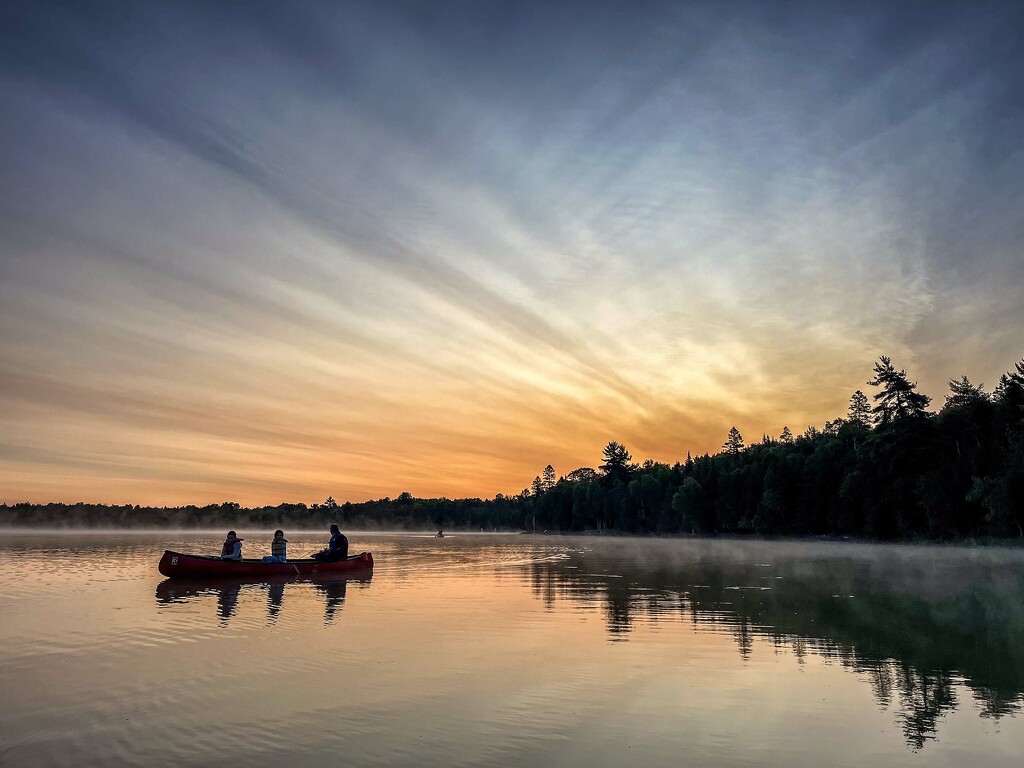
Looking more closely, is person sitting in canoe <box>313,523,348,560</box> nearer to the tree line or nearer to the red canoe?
the red canoe

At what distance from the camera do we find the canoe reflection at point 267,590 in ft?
85.1

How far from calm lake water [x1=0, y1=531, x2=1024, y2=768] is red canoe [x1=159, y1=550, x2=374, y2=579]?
6.92 meters

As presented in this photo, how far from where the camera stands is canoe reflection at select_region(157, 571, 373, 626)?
1021 inches

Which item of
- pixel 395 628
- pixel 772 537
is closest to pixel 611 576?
pixel 395 628

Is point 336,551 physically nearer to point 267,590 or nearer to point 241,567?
point 241,567

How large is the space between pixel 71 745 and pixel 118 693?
10.5ft

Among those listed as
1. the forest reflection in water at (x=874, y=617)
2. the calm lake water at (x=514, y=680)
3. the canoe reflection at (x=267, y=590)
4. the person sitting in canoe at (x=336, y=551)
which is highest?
the person sitting in canoe at (x=336, y=551)

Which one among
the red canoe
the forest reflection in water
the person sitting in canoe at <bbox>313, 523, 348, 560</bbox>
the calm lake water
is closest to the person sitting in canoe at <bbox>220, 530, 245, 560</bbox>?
the red canoe

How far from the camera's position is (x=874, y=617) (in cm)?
Answer: 2312

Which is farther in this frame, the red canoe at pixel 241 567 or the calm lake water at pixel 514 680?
the red canoe at pixel 241 567

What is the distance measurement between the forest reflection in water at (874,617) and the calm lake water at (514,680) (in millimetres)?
101

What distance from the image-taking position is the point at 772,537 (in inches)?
4889

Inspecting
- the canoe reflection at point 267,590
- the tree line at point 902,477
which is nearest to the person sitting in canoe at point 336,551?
the canoe reflection at point 267,590

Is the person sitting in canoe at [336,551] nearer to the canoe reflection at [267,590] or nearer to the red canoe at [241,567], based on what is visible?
the red canoe at [241,567]
